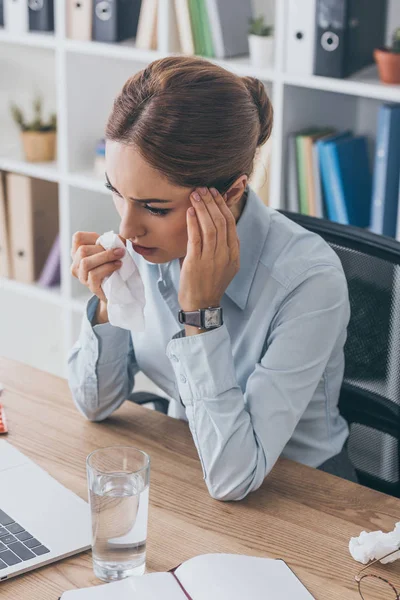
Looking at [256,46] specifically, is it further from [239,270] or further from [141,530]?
[141,530]

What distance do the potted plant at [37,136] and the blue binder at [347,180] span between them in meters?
1.03

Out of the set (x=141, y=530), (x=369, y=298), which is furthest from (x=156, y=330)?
(x=141, y=530)

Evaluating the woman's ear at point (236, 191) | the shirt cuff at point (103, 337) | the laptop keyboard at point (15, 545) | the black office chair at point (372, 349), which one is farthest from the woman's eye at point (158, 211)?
the laptop keyboard at point (15, 545)

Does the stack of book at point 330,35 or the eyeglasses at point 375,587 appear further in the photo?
the stack of book at point 330,35

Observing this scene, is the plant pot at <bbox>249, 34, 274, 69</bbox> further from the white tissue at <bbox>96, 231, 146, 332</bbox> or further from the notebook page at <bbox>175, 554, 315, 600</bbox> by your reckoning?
the notebook page at <bbox>175, 554, 315, 600</bbox>

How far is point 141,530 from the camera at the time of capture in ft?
3.34

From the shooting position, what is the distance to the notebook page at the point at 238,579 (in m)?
0.97

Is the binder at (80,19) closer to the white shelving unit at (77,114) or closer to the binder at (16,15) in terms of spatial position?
the white shelving unit at (77,114)

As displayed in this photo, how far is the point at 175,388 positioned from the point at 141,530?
0.51m

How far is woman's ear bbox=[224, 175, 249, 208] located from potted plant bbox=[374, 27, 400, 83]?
2.84 ft

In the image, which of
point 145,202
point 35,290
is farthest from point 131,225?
point 35,290

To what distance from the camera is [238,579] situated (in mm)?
997

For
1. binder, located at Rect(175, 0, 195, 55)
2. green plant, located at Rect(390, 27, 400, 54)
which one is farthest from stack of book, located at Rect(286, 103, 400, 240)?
binder, located at Rect(175, 0, 195, 55)

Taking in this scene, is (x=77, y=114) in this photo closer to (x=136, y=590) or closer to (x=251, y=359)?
(x=251, y=359)
